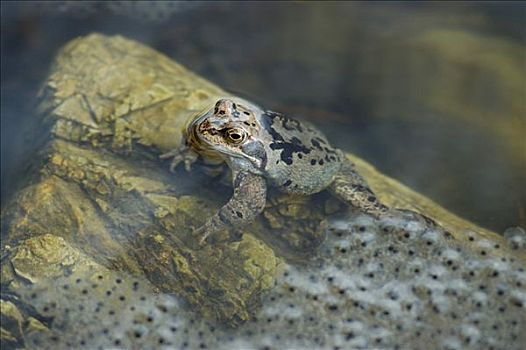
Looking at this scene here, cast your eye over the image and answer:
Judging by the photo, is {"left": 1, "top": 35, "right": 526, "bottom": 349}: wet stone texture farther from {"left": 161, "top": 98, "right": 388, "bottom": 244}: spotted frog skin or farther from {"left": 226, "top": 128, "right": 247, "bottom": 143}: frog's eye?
{"left": 226, "top": 128, "right": 247, "bottom": 143}: frog's eye

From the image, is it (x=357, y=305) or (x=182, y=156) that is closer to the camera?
(x=357, y=305)

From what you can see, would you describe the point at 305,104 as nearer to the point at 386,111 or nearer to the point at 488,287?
the point at 386,111

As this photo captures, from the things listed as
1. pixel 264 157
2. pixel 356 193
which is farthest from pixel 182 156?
pixel 356 193

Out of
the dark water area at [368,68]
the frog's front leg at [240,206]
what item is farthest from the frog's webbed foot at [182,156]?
the dark water area at [368,68]

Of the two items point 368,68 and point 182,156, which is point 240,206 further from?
point 368,68

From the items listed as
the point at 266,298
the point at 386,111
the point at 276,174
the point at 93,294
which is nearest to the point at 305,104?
the point at 386,111

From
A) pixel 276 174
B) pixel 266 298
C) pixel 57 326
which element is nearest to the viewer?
pixel 57 326

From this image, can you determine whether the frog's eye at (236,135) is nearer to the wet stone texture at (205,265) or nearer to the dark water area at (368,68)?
the wet stone texture at (205,265)
